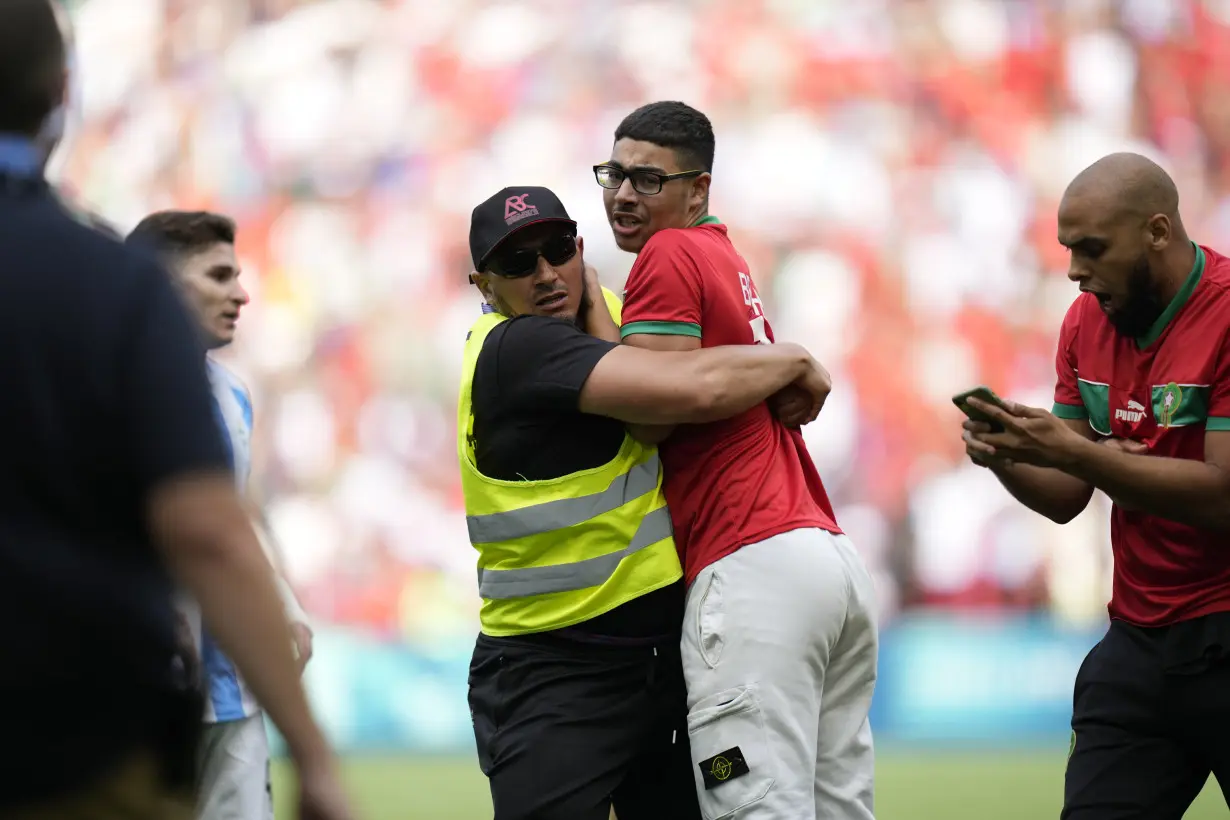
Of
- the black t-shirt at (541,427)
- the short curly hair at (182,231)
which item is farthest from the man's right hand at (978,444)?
the short curly hair at (182,231)

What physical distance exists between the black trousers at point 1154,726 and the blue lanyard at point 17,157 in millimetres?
2935

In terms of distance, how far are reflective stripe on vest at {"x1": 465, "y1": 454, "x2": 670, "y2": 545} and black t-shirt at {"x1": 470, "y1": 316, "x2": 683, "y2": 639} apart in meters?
0.07

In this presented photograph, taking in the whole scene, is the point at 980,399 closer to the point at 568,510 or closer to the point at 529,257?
the point at 568,510

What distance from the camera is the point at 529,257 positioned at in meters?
3.63

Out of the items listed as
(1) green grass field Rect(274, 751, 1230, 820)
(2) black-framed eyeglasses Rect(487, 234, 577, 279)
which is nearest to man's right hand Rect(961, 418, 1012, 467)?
(2) black-framed eyeglasses Rect(487, 234, 577, 279)

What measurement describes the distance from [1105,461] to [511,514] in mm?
1450

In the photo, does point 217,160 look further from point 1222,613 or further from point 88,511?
point 88,511

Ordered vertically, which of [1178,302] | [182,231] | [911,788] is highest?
[182,231]

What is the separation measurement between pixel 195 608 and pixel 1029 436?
2.08m

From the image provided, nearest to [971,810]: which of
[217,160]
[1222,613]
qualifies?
[1222,613]

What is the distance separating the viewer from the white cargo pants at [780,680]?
10.9 ft

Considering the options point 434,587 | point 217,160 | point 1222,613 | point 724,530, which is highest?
point 217,160

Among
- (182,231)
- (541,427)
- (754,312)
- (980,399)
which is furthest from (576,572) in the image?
(182,231)

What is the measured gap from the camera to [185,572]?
5.73 ft
